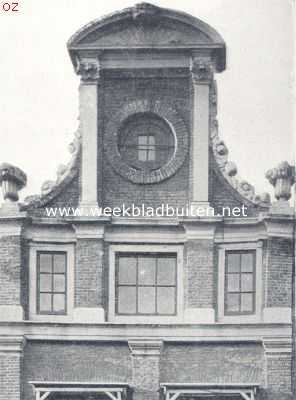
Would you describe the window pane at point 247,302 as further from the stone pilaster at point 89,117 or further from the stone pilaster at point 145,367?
the stone pilaster at point 89,117

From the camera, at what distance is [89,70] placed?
20828mm

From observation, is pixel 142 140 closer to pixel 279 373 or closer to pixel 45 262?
pixel 45 262

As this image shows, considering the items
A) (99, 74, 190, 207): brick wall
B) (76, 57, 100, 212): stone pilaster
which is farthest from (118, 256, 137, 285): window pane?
(76, 57, 100, 212): stone pilaster

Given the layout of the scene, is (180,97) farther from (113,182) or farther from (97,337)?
(97,337)

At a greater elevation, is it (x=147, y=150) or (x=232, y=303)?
(x=147, y=150)

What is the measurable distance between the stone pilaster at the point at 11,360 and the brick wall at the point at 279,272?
4073 millimetres

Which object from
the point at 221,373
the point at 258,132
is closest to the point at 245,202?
the point at 258,132

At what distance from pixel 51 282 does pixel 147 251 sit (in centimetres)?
166

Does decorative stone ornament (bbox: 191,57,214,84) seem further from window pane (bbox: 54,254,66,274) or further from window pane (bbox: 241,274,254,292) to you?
window pane (bbox: 54,254,66,274)

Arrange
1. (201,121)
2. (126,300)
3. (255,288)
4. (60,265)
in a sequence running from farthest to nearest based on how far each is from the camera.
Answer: (201,121) < (60,265) < (126,300) < (255,288)

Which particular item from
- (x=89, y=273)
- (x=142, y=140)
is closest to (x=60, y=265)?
(x=89, y=273)

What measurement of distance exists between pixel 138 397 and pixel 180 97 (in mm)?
5014

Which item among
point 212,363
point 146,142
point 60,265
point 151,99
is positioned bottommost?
point 212,363

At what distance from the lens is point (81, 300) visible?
2022 cm
